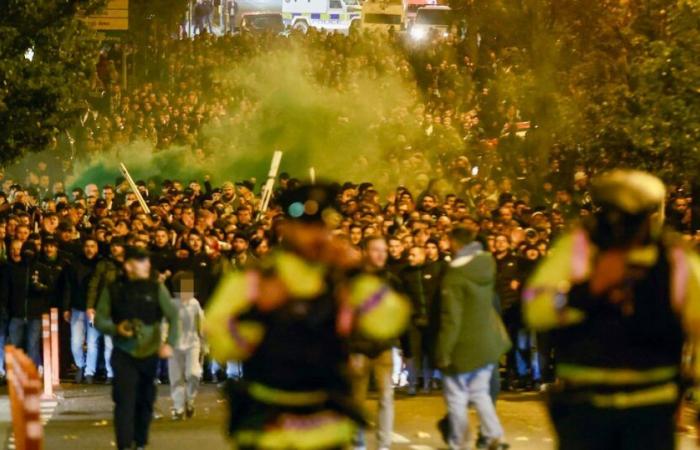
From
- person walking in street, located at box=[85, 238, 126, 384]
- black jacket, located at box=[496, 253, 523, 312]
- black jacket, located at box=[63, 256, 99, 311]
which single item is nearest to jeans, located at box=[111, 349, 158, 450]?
person walking in street, located at box=[85, 238, 126, 384]

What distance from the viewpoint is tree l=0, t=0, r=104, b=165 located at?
23.4 meters

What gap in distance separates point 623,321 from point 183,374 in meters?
9.84

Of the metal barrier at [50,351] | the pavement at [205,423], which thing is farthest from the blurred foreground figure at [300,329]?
the metal barrier at [50,351]

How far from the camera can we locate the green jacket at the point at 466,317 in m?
12.6

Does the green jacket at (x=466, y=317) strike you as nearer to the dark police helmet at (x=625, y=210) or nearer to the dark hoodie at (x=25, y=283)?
the dark police helmet at (x=625, y=210)

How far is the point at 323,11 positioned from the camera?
76188mm

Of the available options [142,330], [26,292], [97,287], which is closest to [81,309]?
[26,292]

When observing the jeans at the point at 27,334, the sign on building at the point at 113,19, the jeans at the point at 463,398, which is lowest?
the jeans at the point at 463,398

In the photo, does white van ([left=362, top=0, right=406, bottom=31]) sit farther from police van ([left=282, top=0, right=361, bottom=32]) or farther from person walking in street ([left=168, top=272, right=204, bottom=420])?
police van ([left=282, top=0, right=361, bottom=32])

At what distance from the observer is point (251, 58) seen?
3878 cm

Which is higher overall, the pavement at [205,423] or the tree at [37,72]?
the tree at [37,72]

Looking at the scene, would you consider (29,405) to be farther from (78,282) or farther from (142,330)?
(78,282)

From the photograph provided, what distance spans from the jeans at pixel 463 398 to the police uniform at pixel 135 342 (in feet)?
7.53

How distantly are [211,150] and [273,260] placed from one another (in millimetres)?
25580
